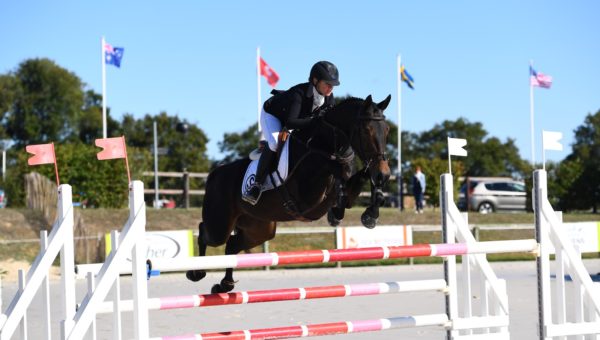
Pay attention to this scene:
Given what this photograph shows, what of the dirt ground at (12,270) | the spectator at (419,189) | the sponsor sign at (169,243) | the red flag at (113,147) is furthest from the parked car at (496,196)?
the red flag at (113,147)

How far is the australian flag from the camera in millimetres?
28219

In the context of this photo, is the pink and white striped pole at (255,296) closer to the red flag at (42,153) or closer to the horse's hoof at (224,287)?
the horse's hoof at (224,287)

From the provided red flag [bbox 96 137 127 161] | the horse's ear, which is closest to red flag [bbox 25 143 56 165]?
red flag [bbox 96 137 127 161]

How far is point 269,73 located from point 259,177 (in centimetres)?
2220

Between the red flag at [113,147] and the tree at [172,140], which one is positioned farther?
the tree at [172,140]

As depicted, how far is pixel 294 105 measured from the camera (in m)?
6.85

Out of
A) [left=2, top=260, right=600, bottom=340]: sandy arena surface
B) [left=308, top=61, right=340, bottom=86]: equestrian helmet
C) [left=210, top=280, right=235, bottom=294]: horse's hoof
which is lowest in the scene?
[left=2, top=260, right=600, bottom=340]: sandy arena surface

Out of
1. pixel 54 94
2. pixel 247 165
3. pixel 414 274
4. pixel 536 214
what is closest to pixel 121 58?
pixel 414 274

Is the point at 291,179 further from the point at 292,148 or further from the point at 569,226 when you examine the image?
the point at 569,226

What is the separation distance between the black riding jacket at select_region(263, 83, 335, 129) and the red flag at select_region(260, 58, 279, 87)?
21.7m

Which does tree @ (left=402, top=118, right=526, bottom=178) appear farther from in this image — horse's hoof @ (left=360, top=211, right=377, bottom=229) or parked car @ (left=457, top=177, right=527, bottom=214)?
horse's hoof @ (left=360, top=211, right=377, bottom=229)

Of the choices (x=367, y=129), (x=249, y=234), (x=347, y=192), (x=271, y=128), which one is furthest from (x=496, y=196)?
(x=367, y=129)

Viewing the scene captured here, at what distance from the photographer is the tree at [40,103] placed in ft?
173

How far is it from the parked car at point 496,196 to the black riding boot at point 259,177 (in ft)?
77.6
